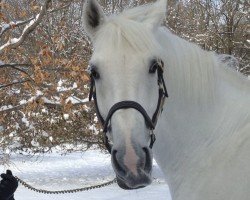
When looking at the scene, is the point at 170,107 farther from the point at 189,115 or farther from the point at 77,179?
the point at 77,179

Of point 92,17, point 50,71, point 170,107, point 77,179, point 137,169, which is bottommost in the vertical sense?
point 77,179

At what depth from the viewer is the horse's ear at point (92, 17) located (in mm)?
2404

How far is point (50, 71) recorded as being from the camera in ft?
23.7

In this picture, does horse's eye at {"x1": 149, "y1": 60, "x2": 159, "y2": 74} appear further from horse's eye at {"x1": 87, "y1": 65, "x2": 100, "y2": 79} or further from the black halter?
horse's eye at {"x1": 87, "y1": 65, "x2": 100, "y2": 79}

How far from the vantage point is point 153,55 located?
85.3 inches

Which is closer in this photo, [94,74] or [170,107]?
[94,74]

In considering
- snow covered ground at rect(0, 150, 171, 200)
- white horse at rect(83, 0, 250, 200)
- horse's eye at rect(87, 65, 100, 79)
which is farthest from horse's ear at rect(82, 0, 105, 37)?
snow covered ground at rect(0, 150, 171, 200)

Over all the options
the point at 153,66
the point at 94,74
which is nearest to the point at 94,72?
the point at 94,74

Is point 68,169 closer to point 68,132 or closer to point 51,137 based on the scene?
point 68,132

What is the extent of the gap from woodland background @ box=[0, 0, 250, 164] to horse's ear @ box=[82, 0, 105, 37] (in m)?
1.18

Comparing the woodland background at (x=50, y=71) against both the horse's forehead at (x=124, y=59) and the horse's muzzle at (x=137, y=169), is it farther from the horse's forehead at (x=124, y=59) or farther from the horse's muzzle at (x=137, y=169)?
the horse's muzzle at (x=137, y=169)

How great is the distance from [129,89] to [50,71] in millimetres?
5291

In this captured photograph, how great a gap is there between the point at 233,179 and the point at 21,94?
6.32 metres

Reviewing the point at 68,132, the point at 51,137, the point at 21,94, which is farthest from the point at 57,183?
the point at 21,94
